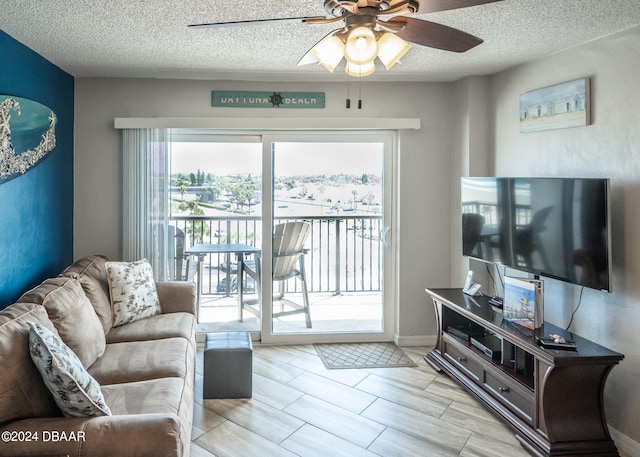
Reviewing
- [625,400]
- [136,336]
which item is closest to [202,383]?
[136,336]

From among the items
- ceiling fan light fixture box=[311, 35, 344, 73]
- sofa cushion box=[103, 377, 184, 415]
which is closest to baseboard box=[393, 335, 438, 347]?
sofa cushion box=[103, 377, 184, 415]

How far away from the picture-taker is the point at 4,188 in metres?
2.75

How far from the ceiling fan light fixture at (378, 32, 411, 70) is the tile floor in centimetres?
202

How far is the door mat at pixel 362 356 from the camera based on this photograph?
3729 mm

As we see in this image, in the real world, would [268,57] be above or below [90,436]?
above

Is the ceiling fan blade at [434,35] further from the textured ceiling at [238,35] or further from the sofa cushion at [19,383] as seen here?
the sofa cushion at [19,383]

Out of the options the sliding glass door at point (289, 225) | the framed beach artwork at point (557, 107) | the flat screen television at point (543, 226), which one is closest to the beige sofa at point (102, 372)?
the sliding glass door at point (289, 225)

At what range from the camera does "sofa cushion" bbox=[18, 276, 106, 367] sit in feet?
7.80

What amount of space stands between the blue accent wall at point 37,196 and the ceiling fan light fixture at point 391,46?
2261mm

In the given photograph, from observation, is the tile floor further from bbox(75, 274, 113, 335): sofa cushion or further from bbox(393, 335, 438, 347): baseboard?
bbox(75, 274, 113, 335): sofa cushion

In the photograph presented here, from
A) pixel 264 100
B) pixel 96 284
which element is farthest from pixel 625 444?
pixel 264 100

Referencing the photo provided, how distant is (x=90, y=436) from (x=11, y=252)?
1.75m

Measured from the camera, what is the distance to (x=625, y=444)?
2562 mm

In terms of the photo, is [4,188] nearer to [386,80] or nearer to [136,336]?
[136,336]
